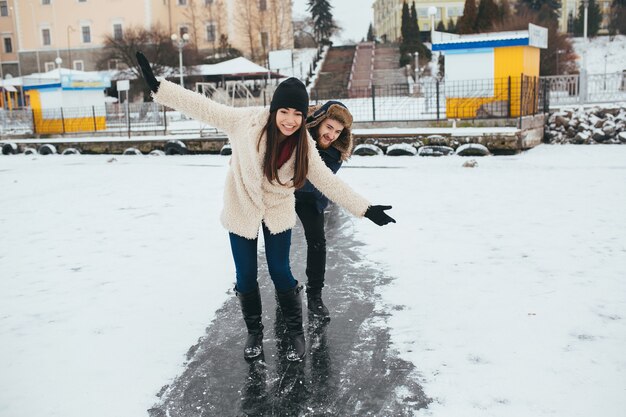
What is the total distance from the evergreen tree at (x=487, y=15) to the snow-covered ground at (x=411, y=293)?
30431mm

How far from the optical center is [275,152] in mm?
3027

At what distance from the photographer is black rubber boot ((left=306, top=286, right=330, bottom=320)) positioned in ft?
12.8

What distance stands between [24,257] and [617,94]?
62.9 feet

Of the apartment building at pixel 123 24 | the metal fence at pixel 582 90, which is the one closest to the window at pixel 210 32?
the apartment building at pixel 123 24

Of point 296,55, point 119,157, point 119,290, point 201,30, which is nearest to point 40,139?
point 119,157

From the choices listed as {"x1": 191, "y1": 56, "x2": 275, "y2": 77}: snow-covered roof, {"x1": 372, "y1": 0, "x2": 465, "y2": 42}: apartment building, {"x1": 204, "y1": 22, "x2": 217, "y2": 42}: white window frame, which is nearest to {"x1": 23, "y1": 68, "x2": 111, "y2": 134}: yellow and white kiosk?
{"x1": 191, "y1": 56, "x2": 275, "y2": 77}: snow-covered roof

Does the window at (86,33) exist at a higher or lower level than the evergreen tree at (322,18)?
lower

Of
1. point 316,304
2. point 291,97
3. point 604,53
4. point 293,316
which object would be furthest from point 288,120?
point 604,53

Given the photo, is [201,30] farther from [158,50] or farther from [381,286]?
[381,286]

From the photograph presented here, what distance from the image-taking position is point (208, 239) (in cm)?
622

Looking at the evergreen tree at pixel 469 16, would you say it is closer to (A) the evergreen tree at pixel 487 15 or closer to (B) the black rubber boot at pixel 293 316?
(A) the evergreen tree at pixel 487 15

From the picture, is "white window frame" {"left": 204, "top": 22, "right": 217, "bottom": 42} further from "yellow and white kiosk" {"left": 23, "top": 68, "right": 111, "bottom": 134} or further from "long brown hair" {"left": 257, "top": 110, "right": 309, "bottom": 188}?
"long brown hair" {"left": 257, "top": 110, "right": 309, "bottom": 188}

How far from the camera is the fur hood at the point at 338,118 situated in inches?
138

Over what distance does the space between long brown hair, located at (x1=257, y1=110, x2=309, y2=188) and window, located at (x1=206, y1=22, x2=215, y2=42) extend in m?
59.0
